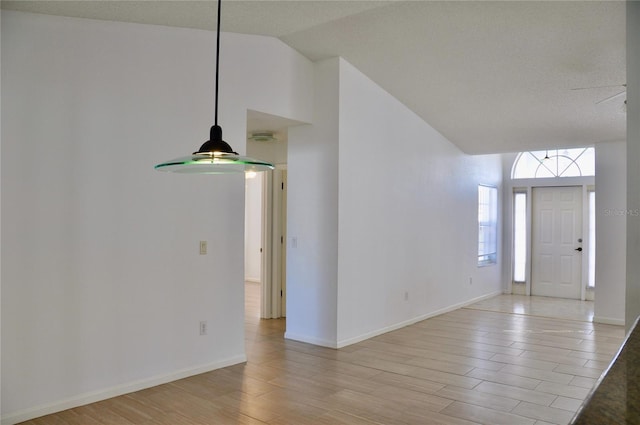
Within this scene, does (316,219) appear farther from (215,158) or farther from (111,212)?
(215,158)

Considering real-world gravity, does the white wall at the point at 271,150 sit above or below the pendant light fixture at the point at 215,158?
above

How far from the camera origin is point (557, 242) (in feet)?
28.0

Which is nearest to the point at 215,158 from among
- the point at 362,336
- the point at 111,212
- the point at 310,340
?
the point at 111,212

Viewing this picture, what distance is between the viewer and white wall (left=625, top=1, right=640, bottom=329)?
9.86 feet

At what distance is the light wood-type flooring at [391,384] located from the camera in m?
3.21

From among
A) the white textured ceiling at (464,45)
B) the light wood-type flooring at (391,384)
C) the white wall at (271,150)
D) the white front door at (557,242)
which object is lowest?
the light wood-type flooring at (391,384)

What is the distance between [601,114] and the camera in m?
5.55

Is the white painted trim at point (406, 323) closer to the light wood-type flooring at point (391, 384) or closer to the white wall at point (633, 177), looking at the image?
the light wood-type flooring at point (391, 384)

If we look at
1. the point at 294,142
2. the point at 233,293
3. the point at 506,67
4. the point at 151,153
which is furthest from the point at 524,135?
the point at 151,153

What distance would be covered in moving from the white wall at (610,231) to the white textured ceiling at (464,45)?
39 centimetres

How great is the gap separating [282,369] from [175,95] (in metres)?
2.52

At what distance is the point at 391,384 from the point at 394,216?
2.42 meters

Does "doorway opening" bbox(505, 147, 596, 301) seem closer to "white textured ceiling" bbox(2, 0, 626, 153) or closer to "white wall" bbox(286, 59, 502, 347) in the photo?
"white textured ceiling" bbox(2, 0, 626, 153)

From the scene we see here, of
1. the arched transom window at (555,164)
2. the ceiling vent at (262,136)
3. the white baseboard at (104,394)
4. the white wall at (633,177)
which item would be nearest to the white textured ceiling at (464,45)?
the white wall at (633,177)
